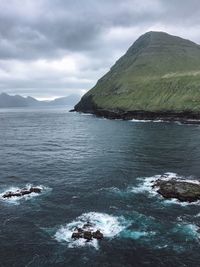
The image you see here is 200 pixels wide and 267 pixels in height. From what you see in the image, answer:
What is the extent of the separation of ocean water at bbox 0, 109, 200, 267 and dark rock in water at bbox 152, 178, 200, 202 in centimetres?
156

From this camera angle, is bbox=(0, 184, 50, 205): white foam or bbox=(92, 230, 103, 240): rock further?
bbox=(0, 184, 50, 205): white foam

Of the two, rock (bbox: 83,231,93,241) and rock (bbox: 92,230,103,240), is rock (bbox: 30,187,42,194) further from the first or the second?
rock (bbox: 92,230,103,240)

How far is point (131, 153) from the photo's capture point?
292 ft

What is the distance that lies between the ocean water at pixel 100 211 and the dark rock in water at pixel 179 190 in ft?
5.11

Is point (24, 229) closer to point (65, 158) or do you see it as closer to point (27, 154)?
point (65, 158)

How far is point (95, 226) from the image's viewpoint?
141 feet

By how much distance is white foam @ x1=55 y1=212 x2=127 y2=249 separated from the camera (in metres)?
39.2

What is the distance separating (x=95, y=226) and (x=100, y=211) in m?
5.19

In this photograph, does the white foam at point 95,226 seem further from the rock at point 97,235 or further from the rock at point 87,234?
the rock at point 97,235

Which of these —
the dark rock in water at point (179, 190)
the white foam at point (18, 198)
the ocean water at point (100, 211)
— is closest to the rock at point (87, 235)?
the ocean water at point (100, 211)

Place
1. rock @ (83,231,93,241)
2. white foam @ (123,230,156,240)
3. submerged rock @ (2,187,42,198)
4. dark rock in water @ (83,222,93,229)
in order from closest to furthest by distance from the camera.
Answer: rock @ (83,231,93,241) → white foam @ (123,230,156,240) → dark rock in water @ (83,222,93,229) → submerged rock @ (2,187,42,198)

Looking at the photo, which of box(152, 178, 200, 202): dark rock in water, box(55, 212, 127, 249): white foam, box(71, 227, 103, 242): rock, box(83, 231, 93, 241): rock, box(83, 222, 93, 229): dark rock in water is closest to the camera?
box(55, 212, 127, 249): white foam

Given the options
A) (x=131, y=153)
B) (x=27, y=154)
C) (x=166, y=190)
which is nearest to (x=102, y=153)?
(x=131, y=153)

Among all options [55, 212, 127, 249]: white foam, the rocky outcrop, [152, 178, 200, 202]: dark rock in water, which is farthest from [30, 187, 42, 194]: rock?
[152, 178, 200, 202]: dark rock in water
